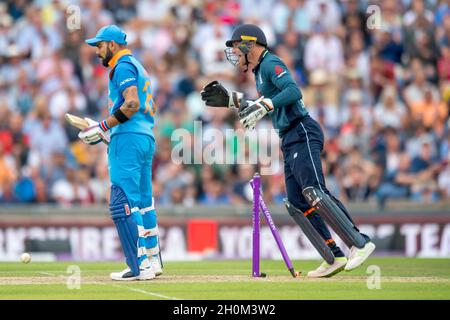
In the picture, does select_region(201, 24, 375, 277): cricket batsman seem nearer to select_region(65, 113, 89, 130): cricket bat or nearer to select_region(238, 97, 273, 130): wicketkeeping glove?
select_region(238, 97, 273, 130): wicketkeeping glove

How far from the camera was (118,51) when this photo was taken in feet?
37.6

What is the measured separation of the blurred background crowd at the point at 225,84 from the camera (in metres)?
19.4

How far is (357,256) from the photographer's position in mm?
11156

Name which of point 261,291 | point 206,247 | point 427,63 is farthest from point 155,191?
point 261,291

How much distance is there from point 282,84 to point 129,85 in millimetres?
1668

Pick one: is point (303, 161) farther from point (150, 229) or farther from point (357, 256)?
point (150, 229)

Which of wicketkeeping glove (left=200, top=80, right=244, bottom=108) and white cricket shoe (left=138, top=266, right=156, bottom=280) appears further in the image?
wicketkeeping glove (left=200, top=80, right=244, bottom=108)

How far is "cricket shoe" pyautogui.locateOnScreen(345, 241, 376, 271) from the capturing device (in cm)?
1112

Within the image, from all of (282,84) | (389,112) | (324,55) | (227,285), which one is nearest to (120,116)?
(282,84)

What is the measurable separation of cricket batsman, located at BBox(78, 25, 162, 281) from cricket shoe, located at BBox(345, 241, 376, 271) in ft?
7.10

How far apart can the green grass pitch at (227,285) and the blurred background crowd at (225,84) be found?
5.77 m

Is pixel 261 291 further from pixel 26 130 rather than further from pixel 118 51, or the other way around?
pixel 26 130

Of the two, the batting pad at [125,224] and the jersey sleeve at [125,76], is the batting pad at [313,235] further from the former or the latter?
the jersey sleeve at [125,76]

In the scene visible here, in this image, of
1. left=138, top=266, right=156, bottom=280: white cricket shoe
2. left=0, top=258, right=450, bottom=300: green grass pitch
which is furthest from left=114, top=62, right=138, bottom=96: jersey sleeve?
left=0, top=258, right=450, bottom=300: green grass pitch
